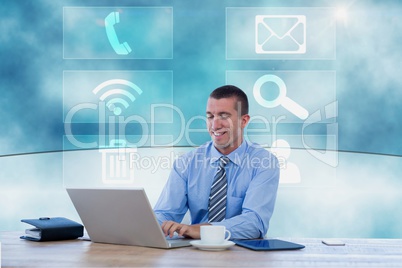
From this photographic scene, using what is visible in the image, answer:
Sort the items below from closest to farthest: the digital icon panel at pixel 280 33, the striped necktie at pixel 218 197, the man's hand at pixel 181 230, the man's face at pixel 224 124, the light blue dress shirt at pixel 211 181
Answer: the man's hand at pixel 181 230 < the light blue dress shirt at pixel 211 181 < the striped necktie at pixel 218 197 < the man's face at pixel 224 124 < the digital icon panel at pixel 280 33

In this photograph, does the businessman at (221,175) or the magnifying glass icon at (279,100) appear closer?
the businessman at (221,175)

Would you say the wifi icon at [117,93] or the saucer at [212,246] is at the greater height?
the wifi icon at [117,93]

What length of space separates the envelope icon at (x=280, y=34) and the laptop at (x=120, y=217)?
2.01 metres

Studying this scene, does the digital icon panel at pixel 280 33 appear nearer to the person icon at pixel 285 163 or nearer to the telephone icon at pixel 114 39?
the person icon at pixel 285 163

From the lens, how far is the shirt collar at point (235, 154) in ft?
8.80

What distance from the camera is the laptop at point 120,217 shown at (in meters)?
1.80

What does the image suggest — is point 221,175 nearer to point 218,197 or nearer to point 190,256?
point 218,197

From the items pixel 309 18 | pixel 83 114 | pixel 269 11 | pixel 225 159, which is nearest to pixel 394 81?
pixel 309 18

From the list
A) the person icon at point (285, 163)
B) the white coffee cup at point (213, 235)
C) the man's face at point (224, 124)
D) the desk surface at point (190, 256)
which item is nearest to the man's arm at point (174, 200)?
the man's face at point (224, 124)

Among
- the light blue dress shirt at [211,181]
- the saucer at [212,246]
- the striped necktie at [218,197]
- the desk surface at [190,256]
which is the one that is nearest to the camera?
the desk surface at [190,256]

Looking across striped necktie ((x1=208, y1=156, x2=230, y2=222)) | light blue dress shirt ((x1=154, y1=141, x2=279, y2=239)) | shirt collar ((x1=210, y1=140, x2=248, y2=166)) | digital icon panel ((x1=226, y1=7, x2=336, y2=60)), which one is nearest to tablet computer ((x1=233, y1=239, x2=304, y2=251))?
light blue dress shirt ((x1=154, y1=141, x2=279, y2=239))

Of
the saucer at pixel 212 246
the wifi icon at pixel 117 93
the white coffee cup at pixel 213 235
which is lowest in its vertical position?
the saucer at pixel 212 246

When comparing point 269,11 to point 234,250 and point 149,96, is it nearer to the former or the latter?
point 149,96

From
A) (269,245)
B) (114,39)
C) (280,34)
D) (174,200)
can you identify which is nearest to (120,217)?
(269,245)
